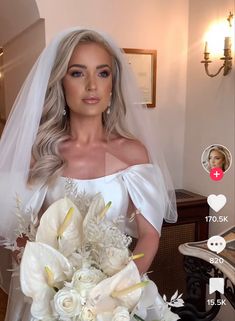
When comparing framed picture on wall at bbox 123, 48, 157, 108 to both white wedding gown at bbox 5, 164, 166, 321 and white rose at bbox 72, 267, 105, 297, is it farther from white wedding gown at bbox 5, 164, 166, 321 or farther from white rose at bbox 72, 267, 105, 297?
white rose at bbox 72, 267, 105, 297

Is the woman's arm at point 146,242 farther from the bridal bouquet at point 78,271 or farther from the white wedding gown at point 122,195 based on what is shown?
the bridal bouquet at point 78,271

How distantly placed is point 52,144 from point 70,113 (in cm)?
8

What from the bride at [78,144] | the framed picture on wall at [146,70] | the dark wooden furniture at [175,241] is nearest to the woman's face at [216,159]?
the bride at [78,144]

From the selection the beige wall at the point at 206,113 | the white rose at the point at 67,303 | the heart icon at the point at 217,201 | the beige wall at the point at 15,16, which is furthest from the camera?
the beige wall at the point at 15,16

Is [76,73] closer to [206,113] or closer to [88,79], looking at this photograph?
[88,79]

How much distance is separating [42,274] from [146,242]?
1.21ft

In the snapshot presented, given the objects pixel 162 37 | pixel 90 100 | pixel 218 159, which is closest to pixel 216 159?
pixel 218 159

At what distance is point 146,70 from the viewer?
165 cm

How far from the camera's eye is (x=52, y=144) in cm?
83

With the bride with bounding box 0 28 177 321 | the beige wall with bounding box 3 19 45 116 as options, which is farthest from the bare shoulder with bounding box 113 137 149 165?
the beige wall with bounding box 3 19 45 116

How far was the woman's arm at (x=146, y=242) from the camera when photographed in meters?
0.75

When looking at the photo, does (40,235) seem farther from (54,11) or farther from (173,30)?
(173,30)

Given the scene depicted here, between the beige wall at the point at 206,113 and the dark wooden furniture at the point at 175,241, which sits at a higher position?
the beige wall at the point at 206,113

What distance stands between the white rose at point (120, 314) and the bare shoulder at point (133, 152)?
470mm
